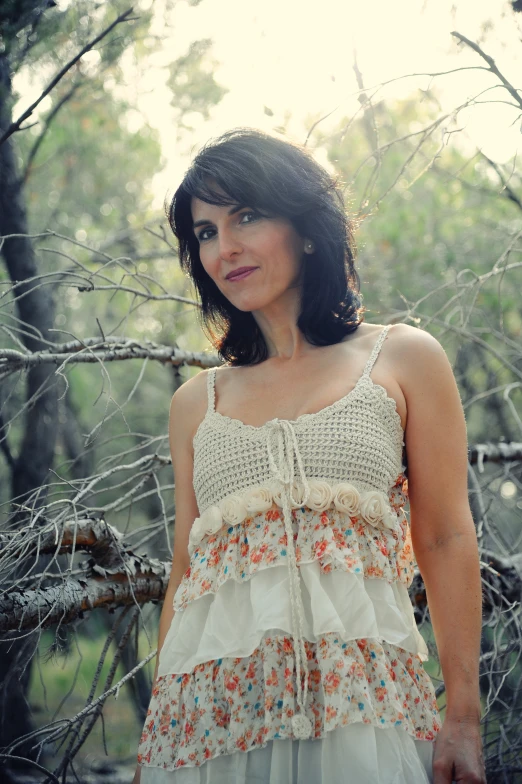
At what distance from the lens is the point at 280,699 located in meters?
1.26

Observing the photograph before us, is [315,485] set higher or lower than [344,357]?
lower

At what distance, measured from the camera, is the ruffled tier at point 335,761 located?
116cm

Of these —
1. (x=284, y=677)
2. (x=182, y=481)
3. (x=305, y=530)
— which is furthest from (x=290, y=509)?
(x=182, y=481)

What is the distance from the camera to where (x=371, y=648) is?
1.26m

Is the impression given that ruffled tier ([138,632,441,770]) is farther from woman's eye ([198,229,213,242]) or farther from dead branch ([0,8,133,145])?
dead branch ([0,8,133,145])

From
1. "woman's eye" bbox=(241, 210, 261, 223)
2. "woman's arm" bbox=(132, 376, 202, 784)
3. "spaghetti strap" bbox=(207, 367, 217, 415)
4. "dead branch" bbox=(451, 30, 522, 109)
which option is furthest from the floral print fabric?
"dead branch" bbox=(451, 30, 522, 109)

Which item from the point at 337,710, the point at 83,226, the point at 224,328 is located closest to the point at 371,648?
the point at 337,710

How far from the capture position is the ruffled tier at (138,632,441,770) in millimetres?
1207

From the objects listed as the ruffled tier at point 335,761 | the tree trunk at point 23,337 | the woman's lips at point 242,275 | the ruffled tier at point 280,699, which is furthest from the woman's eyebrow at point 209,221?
the tree trunk at point 23,337

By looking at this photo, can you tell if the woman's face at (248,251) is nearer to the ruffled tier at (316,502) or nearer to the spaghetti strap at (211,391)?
the spaghetti strap at (211,391)

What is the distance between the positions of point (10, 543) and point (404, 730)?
0.86 metres

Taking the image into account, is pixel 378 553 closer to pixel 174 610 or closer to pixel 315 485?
pixel 315 485

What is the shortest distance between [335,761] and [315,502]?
1.36 feet

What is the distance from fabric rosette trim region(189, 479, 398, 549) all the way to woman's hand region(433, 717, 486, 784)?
13.9 inches
